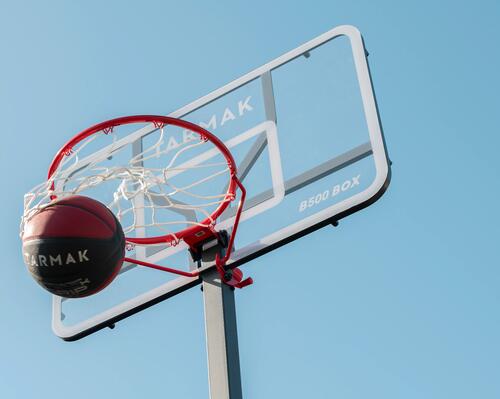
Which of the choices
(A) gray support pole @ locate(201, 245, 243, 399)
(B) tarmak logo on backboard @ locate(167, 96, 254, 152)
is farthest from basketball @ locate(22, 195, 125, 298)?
(B) tarmak logo on backboard @ locate(167, 96, 254, 152)

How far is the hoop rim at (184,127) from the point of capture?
4.02 m

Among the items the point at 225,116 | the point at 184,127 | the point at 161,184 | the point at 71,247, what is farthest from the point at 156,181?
the point at 71,247

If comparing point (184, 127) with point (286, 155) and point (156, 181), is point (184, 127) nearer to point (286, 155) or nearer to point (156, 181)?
point (156, 181)

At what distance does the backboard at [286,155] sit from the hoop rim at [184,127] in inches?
4.4

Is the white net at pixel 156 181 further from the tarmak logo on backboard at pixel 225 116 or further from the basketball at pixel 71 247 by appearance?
the basketball at pixel 71 247

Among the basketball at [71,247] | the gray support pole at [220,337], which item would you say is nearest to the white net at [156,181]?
the gray support pole at [220,337]

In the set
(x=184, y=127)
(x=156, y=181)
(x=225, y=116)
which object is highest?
(x=225, y=116)

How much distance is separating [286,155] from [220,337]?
1.04 m

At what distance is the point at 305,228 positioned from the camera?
3.86m

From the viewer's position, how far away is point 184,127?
4.10 metres

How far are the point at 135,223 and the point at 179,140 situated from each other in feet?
1.70

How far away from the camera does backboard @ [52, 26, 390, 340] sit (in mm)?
3912

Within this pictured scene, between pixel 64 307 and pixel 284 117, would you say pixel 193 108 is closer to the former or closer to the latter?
pixel 284 117

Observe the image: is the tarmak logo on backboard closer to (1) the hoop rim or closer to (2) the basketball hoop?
(2) the basketball hoop
